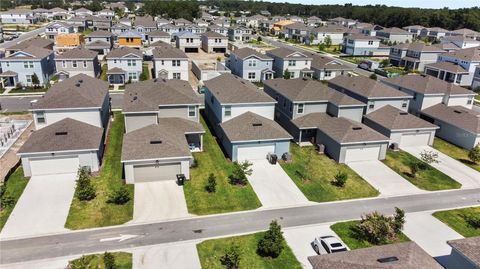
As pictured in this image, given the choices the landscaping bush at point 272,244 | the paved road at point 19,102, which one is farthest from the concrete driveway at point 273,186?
the paved road at point 19,102

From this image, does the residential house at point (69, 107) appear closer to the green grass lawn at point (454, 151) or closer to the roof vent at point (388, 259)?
the roof vent at point (388, 259)

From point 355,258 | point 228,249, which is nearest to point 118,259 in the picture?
point 228,249

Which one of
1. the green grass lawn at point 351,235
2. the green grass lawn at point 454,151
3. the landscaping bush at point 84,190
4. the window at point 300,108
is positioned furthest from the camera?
the window at point 300,108

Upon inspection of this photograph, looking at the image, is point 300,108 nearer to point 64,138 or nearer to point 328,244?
point 328,244

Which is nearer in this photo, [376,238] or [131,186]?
[376,238]

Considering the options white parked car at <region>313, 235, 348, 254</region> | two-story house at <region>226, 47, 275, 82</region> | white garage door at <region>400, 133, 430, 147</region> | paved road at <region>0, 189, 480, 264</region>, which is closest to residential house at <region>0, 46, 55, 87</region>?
two-story house at <region>226, 47, 275, 82</region>

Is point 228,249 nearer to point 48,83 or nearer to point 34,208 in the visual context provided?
point 34,208

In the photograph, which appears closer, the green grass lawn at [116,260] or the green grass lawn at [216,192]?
the green grass lawn at [116,260]

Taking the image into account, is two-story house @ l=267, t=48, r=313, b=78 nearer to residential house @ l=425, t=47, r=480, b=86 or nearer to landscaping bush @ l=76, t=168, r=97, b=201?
residential house @ l=425, t=47, r=480, b=86
